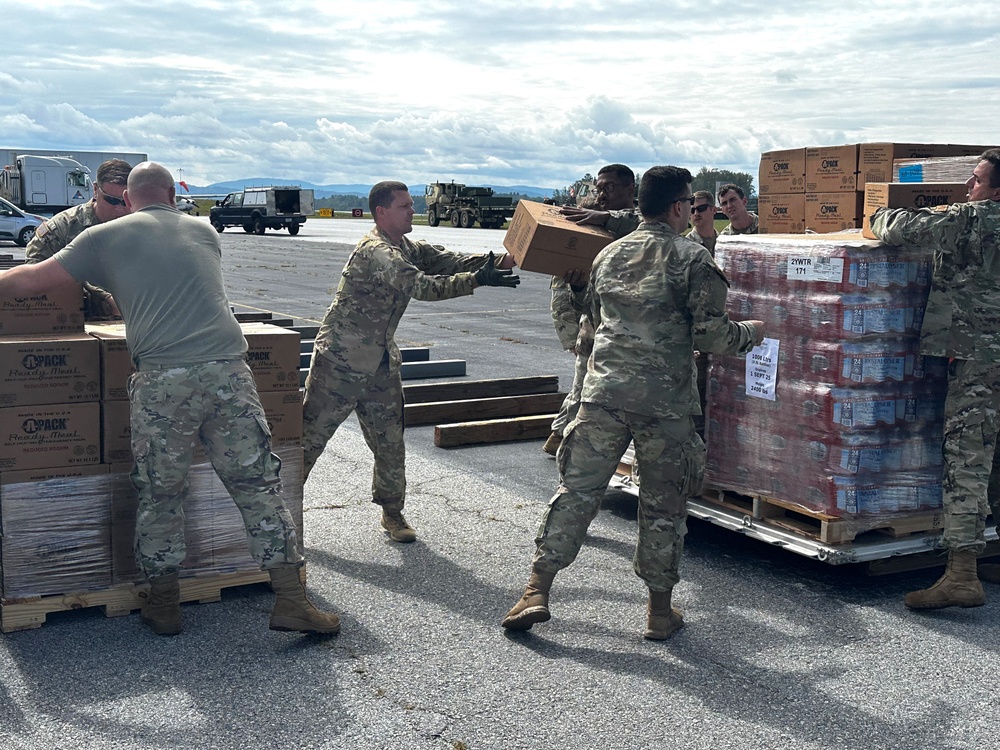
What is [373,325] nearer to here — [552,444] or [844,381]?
[844,381]

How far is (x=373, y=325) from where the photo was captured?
6.22 m

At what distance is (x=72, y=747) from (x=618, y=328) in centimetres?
284

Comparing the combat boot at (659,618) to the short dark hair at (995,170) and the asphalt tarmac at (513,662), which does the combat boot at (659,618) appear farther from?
the short dark hair at (995,170)

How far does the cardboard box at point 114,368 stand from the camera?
5.08 meters

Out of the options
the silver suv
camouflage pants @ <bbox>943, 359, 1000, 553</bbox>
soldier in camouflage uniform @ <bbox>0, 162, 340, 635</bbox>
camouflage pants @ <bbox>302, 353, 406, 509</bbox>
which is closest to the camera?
soldier in camouflage uniform @ <bbox>0, 162, 340, 635</bbox>

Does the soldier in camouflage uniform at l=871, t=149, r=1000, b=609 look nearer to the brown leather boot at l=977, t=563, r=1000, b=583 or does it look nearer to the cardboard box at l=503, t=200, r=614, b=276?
the brown leather boot at l=977, t=563, r=1000, b=583

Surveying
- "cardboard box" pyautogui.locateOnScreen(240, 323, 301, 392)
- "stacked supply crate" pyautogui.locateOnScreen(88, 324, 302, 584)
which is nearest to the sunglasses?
"stacked supply crate" pyautogui.locateOnScreen(88, 324, 302, 584)

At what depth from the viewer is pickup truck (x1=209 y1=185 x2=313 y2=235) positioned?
48.4 metres

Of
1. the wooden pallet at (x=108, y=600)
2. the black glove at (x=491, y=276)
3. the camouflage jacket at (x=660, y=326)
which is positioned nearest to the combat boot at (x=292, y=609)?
the wooden pallet at (x=108, y=600)

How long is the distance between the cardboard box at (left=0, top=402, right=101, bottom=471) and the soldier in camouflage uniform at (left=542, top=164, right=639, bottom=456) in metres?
2.68

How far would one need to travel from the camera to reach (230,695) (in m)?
4.30

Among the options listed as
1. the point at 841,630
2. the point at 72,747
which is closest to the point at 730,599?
the point at 841,630

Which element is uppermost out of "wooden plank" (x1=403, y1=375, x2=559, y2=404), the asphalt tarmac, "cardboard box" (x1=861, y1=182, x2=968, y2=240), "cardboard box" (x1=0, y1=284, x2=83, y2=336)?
"cardboard box" (x1=861, y1=182, x2=968, y2=240)

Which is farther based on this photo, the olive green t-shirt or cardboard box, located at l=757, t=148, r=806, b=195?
cardboard box, located at l=757, t=148, r=806, b=195
